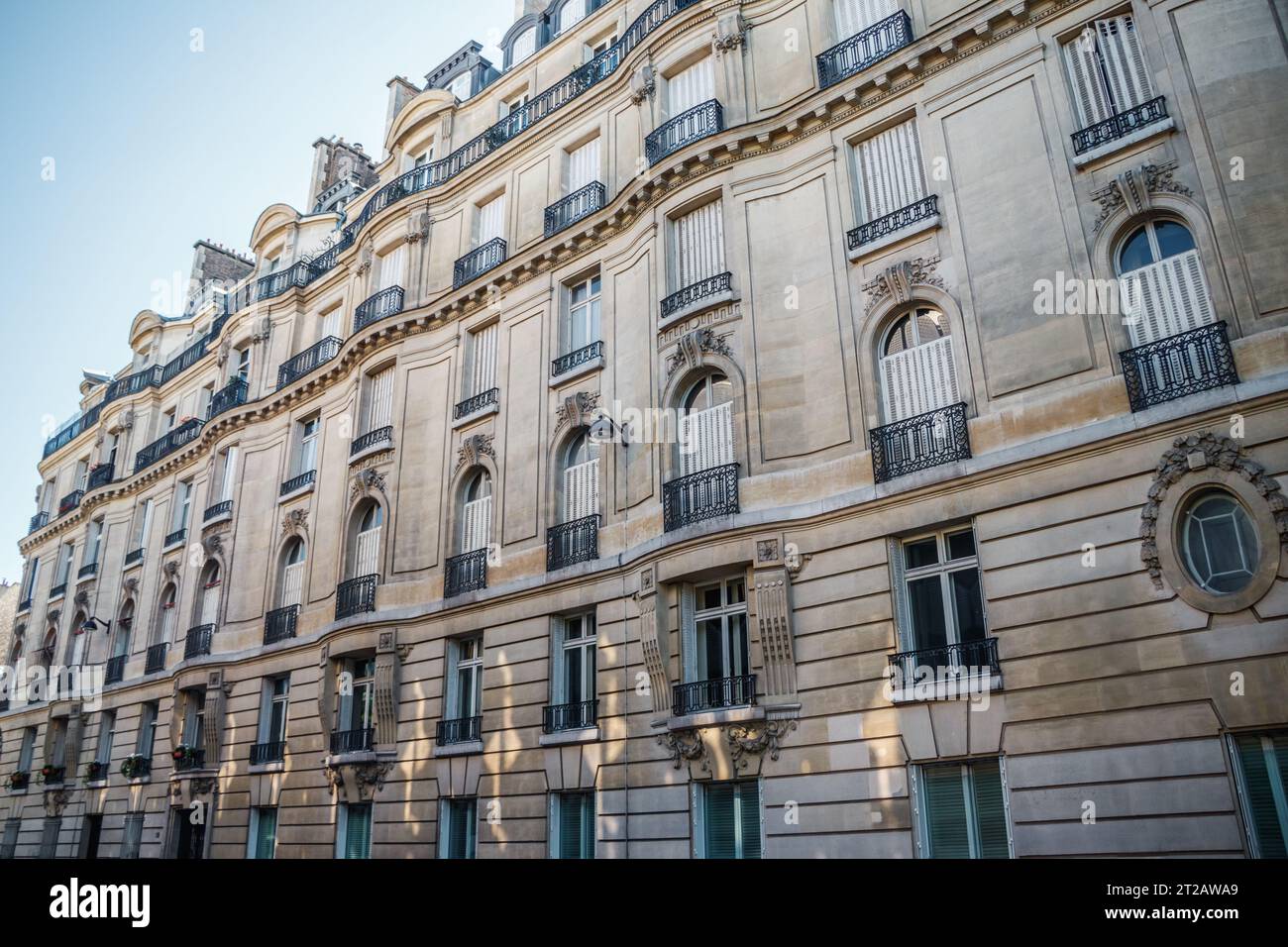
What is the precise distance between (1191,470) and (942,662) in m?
4.05

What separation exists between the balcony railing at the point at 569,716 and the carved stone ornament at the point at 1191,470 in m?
9.59

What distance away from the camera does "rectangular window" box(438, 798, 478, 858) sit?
60.9 feet

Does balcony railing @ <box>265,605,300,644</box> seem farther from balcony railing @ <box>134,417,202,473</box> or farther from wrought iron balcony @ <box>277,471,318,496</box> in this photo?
balcony railing @ <box>134,417,202,473</box>

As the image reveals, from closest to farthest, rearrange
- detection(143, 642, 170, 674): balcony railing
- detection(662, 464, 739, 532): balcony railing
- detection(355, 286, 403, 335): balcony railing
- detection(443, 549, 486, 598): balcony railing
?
detection(662, 464, 739, 532): balcony railing < detection(443, 549, 486, 598): balcony railing < detection(355, 286, 403, 335): balcony railing < detection(143, 642, 170, 674): balcony railing

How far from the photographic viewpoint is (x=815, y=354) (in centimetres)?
1584

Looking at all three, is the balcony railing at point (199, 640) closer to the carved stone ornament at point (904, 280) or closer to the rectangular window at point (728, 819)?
the rectangular window at point (728, 819)

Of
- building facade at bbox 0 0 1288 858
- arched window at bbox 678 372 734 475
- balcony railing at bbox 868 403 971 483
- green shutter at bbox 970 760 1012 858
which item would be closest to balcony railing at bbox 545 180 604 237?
building facade at bbox 0 0 1288 858

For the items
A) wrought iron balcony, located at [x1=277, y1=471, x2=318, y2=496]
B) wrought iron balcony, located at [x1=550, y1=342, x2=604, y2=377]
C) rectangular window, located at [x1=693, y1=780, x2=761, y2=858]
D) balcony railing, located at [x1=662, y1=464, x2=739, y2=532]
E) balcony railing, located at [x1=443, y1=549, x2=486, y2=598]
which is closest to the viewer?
rectangular window, located at [x1=693, y1=780, x2=761, y2=858]

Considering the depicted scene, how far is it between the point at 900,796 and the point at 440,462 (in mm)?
13209

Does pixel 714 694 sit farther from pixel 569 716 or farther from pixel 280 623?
pixel 280 623

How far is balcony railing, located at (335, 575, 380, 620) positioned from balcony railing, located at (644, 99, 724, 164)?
11.5 m

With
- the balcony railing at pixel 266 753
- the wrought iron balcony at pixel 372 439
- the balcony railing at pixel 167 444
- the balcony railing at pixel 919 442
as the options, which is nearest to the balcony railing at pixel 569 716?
the balcony railing at pixel 919 442
